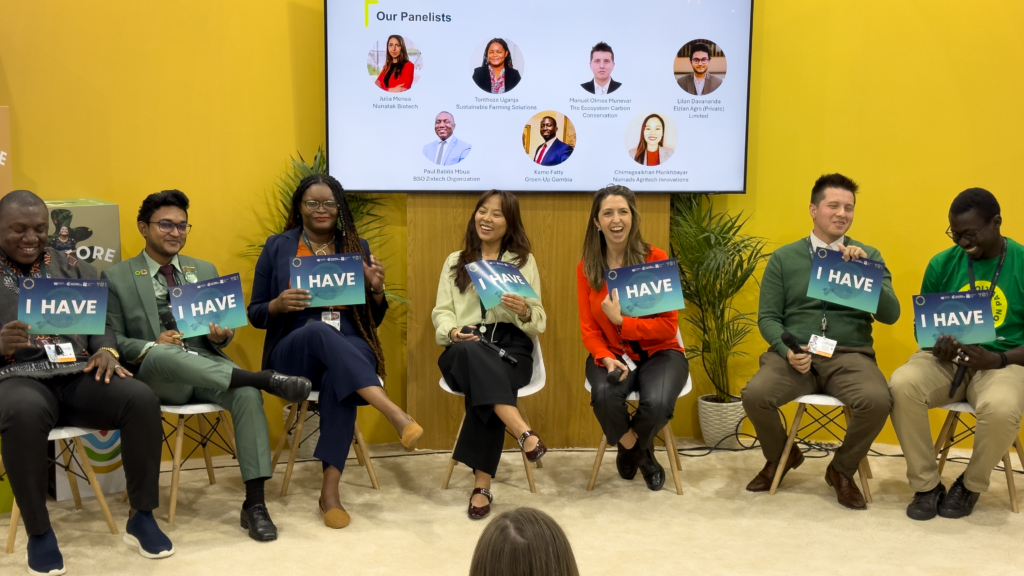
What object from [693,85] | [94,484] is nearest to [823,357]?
[693,85]

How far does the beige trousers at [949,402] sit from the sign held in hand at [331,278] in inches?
96.2

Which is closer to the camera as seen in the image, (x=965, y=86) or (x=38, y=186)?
(x=38, y=186)

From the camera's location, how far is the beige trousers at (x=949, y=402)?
3.59 m

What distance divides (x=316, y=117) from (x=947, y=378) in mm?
3360

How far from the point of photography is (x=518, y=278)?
398 cm

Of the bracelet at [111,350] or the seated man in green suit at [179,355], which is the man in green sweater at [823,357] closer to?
the seated man in green suit at [179,355]

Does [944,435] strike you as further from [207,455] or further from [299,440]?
[207,455]

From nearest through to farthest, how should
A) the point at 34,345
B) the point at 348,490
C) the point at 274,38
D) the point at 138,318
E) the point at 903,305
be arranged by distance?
1. the point at 34,345
2. the point at 138,318
3. the point at 348,490
4. the point at 274,38
5. the point at 903,305

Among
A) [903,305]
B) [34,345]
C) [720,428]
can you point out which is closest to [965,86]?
[903,305]

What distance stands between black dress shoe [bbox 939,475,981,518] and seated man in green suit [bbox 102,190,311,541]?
2.75 metres

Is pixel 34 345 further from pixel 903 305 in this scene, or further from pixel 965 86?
pixel 965 86

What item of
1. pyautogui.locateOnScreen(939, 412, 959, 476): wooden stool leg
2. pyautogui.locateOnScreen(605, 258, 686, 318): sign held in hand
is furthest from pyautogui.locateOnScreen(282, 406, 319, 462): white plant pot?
pyautogui.locateOnScreen(939, 412, 959, 476): wooden stool leg

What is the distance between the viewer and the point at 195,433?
4.43 m

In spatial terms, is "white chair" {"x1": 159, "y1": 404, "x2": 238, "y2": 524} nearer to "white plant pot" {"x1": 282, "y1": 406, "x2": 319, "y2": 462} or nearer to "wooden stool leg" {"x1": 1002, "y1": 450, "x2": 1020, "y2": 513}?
"white plant pot" {"x1": 282, "y1": 406, "x2": 319, "y2": 462}
